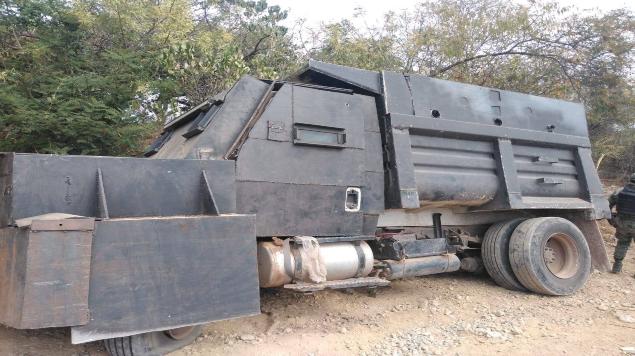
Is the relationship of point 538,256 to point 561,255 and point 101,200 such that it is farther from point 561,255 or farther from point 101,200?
point 101,200

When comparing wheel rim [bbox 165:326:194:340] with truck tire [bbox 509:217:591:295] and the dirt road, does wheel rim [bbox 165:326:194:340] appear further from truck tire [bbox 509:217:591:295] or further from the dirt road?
truck tire [bbox 509:217:591:295]

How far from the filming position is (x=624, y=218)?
6598mm

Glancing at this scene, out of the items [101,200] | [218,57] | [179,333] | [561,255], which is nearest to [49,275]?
[101,200]

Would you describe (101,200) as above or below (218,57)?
below

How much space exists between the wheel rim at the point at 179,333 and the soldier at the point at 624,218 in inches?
232

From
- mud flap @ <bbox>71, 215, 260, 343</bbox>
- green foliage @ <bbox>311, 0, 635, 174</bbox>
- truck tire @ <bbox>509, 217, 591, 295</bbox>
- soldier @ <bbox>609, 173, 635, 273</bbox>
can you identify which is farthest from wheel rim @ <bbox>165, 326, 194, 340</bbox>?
green foliage @ <bbox>311, 0, 635, 174</bbox>

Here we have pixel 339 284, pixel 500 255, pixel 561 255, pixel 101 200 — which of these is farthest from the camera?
pixel 561 255

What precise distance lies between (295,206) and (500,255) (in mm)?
2619

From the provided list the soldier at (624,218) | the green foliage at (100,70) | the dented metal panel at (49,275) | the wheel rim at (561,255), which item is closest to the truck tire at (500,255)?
the wheel rim at (561,255)

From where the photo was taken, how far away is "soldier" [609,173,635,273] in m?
6.51

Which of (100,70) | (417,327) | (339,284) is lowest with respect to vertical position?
(417,327)

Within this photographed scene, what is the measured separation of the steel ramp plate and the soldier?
4.29 meters

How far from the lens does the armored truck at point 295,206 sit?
111 inches

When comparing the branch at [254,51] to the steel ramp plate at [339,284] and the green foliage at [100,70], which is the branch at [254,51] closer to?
the green foliage at [100,70]
